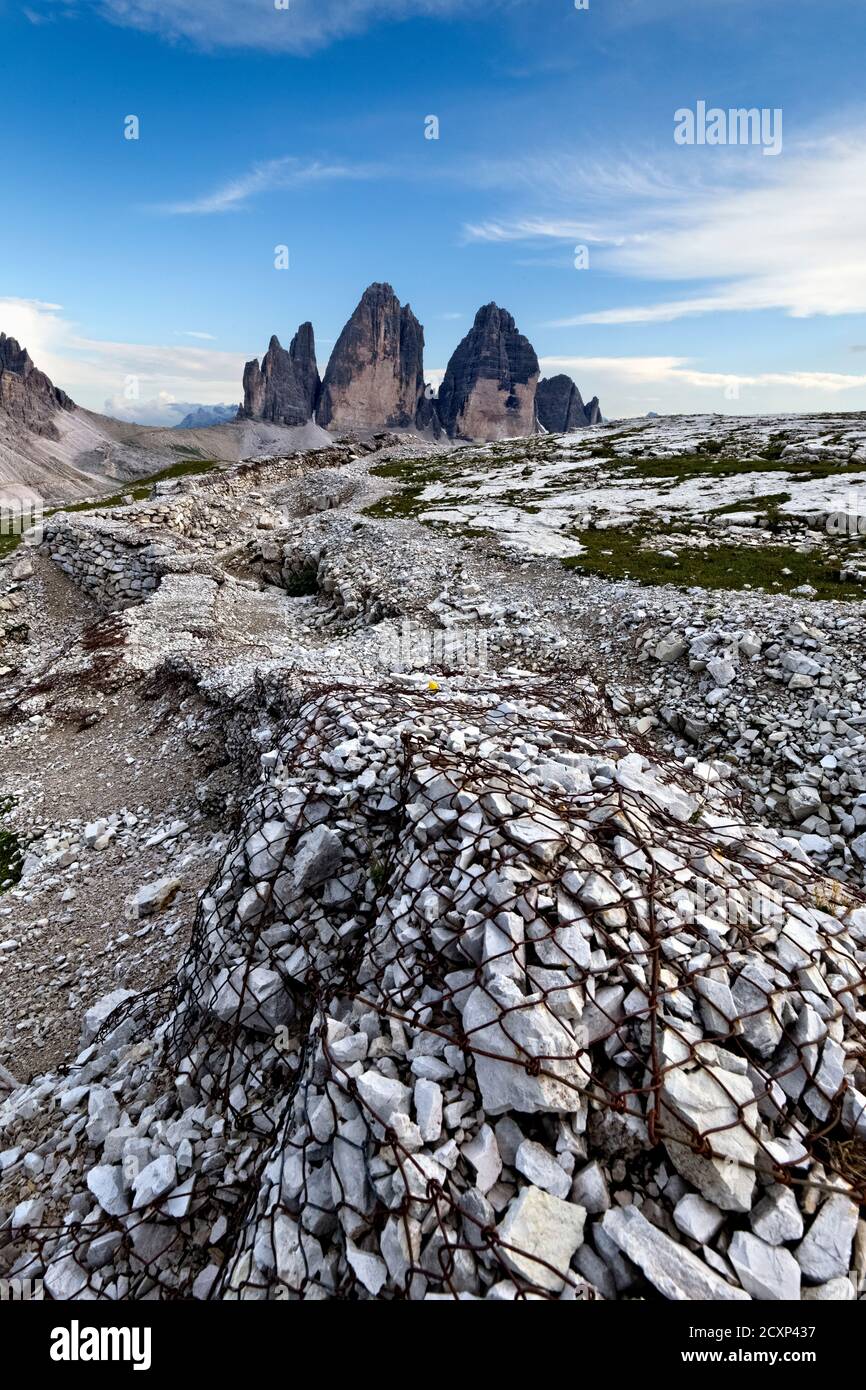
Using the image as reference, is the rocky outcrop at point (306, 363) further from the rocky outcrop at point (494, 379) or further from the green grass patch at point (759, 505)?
the green grass patch at point (759, 505)

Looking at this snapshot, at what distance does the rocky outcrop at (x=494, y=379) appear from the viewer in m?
191

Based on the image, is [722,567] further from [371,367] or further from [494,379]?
[371,367]

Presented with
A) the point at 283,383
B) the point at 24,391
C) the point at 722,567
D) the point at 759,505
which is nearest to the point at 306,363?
the point at 283,383

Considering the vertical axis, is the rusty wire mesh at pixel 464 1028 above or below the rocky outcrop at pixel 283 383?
below

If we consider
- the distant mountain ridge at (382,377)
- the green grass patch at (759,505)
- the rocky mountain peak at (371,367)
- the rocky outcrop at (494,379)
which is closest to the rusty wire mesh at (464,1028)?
the green grass patch at (759,505)

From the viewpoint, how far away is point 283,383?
19438 cm

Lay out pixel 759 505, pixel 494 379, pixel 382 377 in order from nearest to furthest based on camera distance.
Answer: pixel 759 505 → pixel 494 379 → pixel 382 377

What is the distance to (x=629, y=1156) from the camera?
10.4ft

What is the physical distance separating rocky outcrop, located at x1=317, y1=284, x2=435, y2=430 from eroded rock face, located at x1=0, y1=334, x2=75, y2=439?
80.5 metres

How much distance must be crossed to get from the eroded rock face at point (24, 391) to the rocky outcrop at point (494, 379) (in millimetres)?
126069

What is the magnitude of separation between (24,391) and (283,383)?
74676 mm

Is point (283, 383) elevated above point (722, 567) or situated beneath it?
elevated above

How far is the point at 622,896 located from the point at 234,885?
12.1ft
